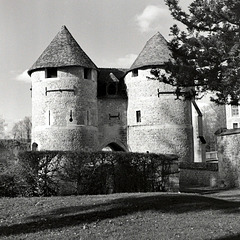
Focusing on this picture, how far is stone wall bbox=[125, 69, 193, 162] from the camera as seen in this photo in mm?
37125

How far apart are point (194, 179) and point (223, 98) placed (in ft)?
54.7

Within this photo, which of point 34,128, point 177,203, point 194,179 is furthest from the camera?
point 34,128

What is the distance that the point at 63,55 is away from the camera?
1437 inches

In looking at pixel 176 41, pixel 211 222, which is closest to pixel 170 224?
pixel 211 222

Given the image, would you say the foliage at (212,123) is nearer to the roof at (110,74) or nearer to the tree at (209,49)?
the roof at (110,74)

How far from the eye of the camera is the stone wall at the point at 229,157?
86.2ft

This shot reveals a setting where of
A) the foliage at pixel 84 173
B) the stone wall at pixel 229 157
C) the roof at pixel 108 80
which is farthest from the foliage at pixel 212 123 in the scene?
the foliage at pixel 84 173

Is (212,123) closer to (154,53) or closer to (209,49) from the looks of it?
(154,53)

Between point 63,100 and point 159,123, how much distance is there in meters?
8.09

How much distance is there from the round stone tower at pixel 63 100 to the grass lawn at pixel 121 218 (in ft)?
71.9

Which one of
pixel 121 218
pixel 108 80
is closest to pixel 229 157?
pixel 108 80

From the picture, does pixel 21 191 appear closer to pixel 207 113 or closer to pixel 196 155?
pixel 196 155

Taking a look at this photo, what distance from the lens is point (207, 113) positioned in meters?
89.1

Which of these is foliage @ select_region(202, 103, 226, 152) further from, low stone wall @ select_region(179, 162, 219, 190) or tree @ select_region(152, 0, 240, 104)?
tree @ select_region(152, 0, 240, 104)
